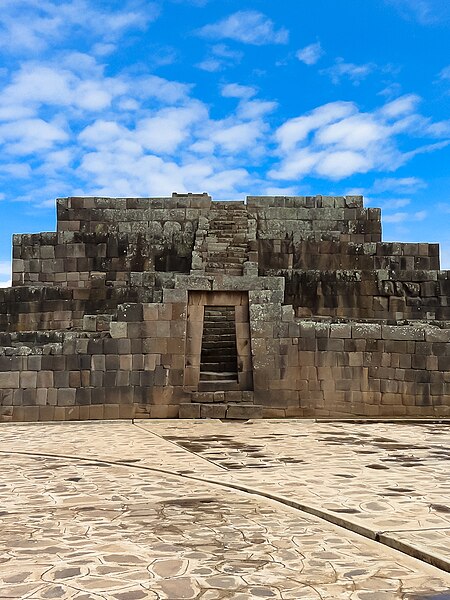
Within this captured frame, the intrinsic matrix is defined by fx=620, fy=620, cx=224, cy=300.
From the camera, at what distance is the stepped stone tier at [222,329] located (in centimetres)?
1280

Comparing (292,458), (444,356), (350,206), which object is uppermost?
(350,206)

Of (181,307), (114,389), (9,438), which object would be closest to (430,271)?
(181,307)

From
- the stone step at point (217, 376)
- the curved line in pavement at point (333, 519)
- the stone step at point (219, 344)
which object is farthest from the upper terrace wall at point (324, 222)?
the curved line in pavement at point (333, 519)

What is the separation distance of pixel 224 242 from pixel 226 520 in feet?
44.3

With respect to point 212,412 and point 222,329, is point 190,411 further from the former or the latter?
point 222,329

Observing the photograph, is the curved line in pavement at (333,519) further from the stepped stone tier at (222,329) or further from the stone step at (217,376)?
the stone step at (217,376)

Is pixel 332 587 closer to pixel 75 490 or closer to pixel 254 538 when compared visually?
pixel 254 538

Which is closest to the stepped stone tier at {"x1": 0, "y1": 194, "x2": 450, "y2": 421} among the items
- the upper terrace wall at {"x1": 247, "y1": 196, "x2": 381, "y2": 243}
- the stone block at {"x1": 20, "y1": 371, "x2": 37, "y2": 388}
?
the stone block at {"x1": 20, "y1": 371, "x2": 37, "y2": 388}

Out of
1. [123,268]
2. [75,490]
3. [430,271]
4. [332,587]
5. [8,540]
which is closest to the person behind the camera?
[332,587]

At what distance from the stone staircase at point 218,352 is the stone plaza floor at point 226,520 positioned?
145 inches

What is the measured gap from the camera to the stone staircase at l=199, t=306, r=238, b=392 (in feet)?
43.5

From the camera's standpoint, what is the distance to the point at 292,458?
26.9ft

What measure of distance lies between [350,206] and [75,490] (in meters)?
14.9

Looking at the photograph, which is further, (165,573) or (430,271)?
(430,271)
